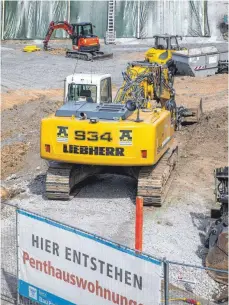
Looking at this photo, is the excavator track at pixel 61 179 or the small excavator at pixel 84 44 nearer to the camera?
the excavator track at pixel 61 179

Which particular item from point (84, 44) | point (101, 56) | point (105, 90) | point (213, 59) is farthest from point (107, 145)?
point (84, 44)

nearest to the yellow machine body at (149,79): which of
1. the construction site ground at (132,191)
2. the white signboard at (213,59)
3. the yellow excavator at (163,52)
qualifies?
the construction site ground at (132,191)

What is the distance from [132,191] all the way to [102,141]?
1.97 metres

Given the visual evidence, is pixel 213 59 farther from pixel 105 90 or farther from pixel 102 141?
pixel 102 141

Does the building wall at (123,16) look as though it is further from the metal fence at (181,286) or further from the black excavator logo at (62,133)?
the metal fence at (181,286)

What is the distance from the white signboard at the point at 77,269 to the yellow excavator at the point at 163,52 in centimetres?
2248

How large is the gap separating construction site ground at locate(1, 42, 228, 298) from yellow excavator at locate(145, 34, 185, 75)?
4.76 meters

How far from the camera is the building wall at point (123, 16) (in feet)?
147

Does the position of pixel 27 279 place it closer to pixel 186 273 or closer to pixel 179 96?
pixel 186 273

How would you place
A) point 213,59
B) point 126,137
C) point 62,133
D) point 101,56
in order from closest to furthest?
1. point 126,137
2. point 62,133
3. point 213,59
4. point 101,56

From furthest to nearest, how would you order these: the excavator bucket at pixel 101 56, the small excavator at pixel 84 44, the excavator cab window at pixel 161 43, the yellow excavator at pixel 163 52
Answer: the small excavator at pixel 84 44 < the excavator bucket at pixel 101 56 < the excavator cab window at pixel 161 43 < the yellow excavator at pixel 163 52

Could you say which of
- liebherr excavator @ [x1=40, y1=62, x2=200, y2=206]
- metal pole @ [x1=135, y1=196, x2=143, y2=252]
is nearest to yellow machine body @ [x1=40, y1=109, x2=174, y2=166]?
liebherr excavator @ [x1=40, y1=62, x2=200, y2=206]

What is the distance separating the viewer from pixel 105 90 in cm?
1579

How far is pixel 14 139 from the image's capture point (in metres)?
19.5
